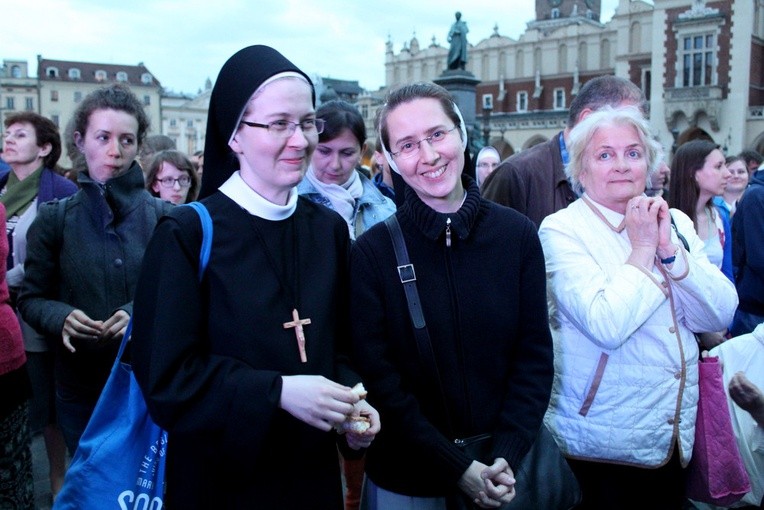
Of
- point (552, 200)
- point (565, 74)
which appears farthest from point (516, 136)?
point (552, 200)

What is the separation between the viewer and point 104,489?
81.7 inches

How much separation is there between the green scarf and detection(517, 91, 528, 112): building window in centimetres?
4792

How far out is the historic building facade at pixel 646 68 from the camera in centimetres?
3173

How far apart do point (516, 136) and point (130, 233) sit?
42.3m

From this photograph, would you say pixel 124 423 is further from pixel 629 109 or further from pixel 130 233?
pixel 629 109

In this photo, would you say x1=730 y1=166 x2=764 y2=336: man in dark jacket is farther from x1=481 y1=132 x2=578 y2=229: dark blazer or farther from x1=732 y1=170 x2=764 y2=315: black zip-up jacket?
x1=481 y1=132 x2=578 y2=229: dark blazer

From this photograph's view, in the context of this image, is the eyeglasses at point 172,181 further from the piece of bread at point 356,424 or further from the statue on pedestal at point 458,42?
the statue on pedestal at point 458,42

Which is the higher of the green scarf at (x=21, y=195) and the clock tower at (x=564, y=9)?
the clock tower at (x=564, y=9)

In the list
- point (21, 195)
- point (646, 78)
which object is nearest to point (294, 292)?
point (21, 195)

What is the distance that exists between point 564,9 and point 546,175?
238 feet

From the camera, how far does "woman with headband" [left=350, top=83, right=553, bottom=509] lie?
2.26m

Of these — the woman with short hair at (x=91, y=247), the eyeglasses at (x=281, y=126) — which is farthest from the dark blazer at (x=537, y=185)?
the woman with short hair at (x=91, y=247)

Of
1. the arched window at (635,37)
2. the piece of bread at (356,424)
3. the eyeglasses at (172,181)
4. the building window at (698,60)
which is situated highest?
the arched window at (635,37)

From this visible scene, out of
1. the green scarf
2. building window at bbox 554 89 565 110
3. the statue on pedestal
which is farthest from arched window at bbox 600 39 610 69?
the green scarf
